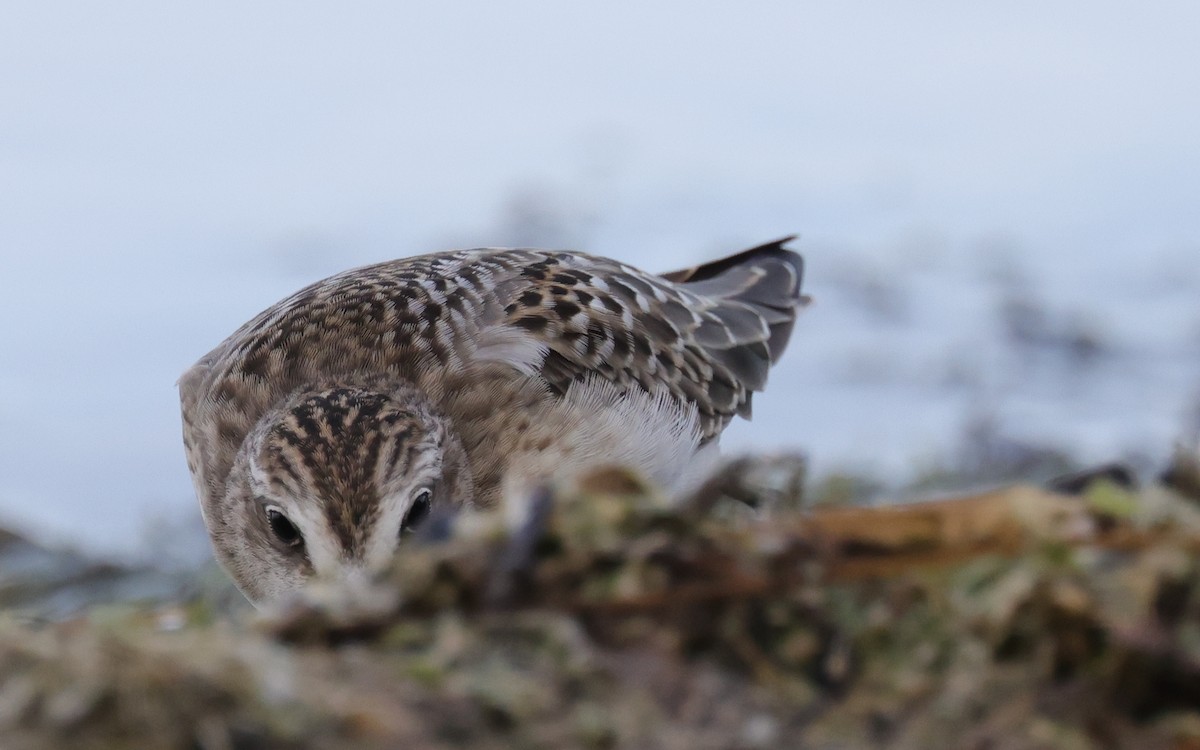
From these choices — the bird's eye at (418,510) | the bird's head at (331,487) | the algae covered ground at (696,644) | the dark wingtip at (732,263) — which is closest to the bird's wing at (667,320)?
the dark wingtip at (732,263)

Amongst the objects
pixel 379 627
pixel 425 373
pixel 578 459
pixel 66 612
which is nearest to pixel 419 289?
pixel 425 373

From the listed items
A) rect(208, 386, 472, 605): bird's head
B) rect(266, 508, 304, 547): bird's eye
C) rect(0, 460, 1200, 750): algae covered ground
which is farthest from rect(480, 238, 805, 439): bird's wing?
rect(0, 460, 1200, 750): algae covered ground

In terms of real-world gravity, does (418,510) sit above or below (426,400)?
below

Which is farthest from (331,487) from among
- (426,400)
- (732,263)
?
(732,263)

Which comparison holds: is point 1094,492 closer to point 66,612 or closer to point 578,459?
point 578,459

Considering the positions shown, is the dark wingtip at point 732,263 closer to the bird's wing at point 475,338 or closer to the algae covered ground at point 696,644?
the bird's wing at point 475,338

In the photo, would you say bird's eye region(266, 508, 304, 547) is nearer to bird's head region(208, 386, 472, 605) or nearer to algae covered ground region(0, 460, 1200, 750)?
bird's head region(208, 386, 472, 605)

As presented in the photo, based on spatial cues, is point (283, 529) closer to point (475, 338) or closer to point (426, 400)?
point (426, 400)
